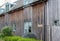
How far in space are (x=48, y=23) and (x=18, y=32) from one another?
8049mm

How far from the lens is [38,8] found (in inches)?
751

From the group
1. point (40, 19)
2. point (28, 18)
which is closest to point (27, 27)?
point (28, 18)

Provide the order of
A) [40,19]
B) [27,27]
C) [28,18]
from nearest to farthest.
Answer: [40,19] < [28,18] < [27,27]

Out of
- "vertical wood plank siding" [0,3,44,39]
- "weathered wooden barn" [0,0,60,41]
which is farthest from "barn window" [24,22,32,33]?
"vertical wood plank siding" [0,3,44,39]

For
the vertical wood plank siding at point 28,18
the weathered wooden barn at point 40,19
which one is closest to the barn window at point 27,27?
the weathered wooden barn at point 40,19

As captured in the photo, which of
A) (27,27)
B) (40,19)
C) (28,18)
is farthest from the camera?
(27,27)

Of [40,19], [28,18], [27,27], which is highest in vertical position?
[28,18]

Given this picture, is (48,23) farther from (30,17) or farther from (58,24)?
(30,17)

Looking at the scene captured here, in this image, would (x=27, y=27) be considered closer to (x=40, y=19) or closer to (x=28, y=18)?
(x=28, y=18)

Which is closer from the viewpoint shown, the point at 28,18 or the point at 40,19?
the point at 40,19

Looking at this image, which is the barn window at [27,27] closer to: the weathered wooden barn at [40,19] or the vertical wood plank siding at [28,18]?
the weathered wooden barn at [40,19]

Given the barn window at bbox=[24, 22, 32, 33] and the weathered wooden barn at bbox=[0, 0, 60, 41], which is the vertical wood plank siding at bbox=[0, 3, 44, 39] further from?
the barn window at bbox=[24, 22, 32, 33]

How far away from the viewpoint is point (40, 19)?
1850cm

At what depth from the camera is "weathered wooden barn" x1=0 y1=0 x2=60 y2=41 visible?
636 inches
